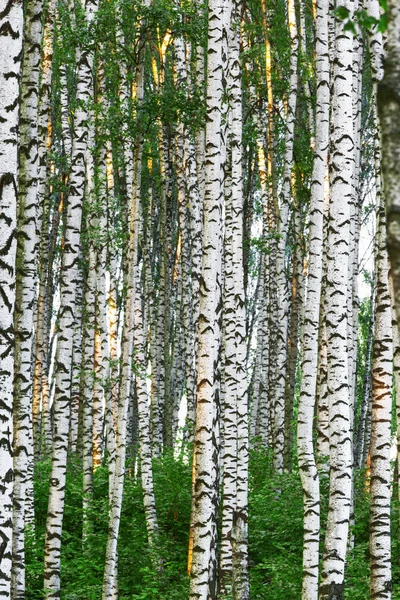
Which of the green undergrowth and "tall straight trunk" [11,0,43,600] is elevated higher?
"tall straight trunk" [11,0,43,600]

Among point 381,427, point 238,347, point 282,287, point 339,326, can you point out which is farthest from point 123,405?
point 282,287

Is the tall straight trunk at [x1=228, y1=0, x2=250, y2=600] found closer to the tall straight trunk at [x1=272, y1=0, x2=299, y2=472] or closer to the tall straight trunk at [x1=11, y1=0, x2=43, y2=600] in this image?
the tall straight trunk at [x1=272, y1=0, x2=299, y2=472]

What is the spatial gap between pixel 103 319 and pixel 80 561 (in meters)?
3.88

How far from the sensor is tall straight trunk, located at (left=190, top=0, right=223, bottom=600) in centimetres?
811

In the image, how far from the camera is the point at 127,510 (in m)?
15.7

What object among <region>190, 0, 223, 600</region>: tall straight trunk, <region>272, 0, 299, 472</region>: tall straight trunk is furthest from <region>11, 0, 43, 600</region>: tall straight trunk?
<region>272, 0, 299, 472</region>: tall straight trunk

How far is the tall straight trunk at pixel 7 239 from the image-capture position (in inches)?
188

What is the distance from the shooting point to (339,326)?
812 centimetres

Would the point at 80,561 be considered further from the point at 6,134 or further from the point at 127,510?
the point at 6,134

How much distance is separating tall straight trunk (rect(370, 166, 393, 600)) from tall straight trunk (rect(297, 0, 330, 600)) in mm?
1806

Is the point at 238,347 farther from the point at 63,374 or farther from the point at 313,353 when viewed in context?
the point at 63,374

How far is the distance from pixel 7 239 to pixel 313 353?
5.77m

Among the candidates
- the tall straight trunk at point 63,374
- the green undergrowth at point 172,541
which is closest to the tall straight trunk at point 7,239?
the tall straight trunk at point 63,374

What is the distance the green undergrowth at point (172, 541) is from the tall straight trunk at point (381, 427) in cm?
333
